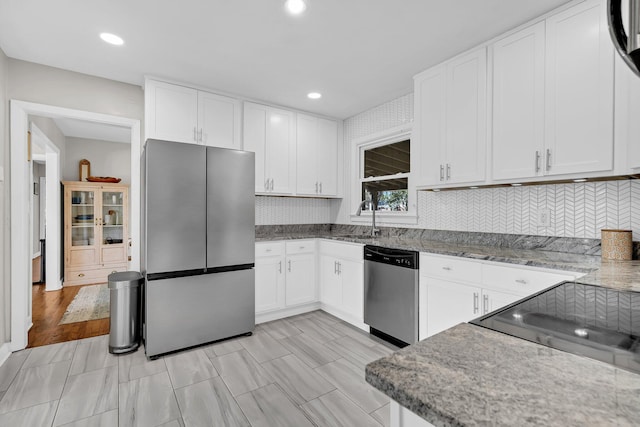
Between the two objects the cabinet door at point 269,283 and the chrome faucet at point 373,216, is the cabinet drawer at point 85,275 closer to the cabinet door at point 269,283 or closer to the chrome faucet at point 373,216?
the cabinet door at point 269,283

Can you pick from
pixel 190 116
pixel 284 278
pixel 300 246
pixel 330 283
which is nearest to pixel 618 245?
pixel 330 283

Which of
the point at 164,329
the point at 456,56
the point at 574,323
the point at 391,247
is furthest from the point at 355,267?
the point at 574,323

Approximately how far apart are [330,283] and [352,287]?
376mm

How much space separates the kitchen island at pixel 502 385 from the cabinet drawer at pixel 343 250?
2429 millimetres

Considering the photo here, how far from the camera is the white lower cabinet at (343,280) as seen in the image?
3.09 meters

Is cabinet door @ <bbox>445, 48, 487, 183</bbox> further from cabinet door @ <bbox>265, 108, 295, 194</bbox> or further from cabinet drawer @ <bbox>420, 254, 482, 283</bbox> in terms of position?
cabinet door @ <bbox>265, 108, 295, 194</bbox>

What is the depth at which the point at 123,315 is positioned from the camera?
8.56 feet

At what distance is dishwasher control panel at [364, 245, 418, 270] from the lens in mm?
2504

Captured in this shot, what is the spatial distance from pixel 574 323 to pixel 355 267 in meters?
2.40

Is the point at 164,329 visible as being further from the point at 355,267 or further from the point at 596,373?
the point at 596,373

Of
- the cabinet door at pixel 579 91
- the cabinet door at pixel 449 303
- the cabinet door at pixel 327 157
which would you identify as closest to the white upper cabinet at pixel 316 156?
the cabinet door at pixel 327 157

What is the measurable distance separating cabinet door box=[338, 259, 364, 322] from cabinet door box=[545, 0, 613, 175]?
1793 millimetres

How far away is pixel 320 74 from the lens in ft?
9.53

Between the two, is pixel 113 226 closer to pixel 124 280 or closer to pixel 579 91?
pixel 124 280
